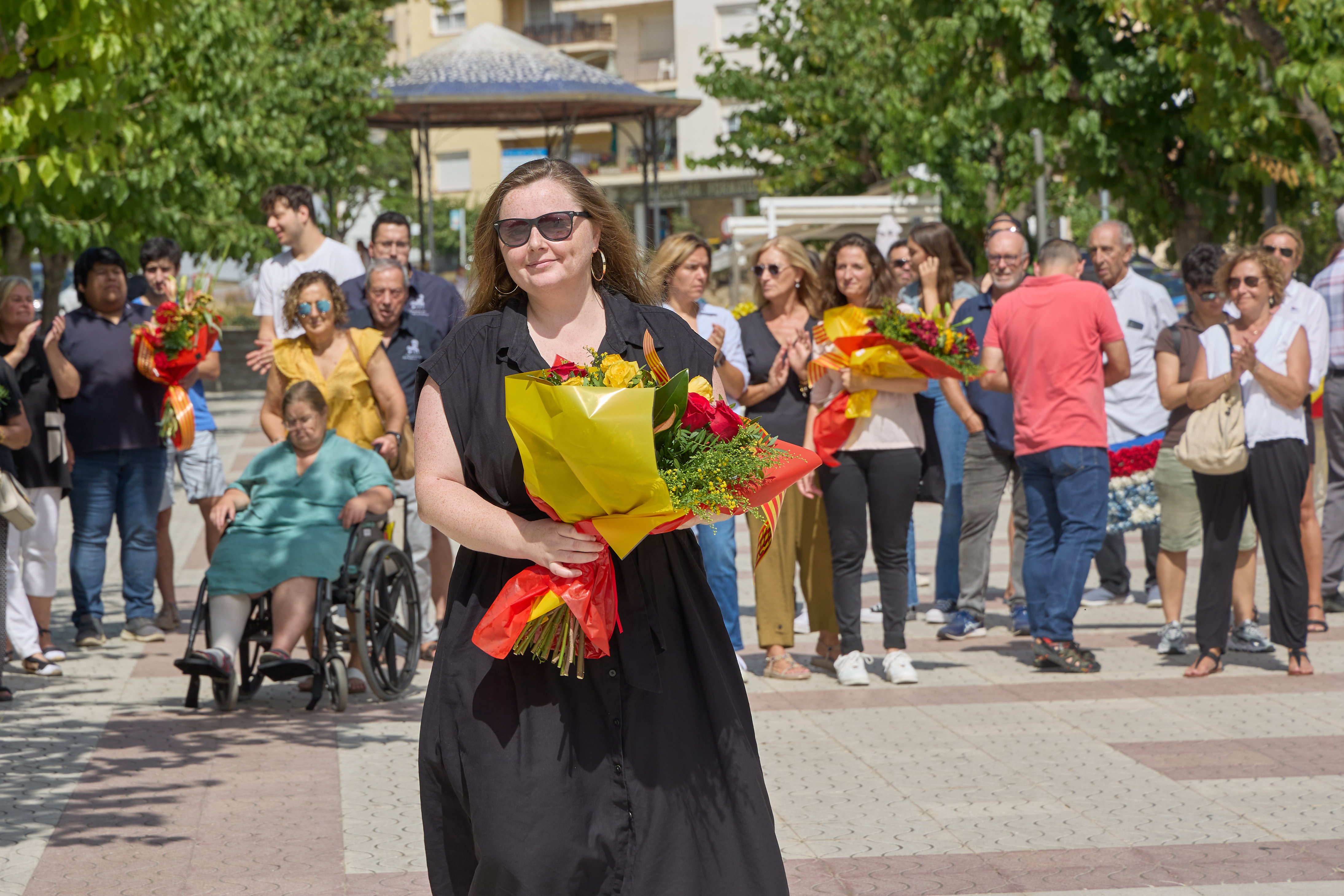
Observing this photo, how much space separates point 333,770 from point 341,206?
43.4 metres

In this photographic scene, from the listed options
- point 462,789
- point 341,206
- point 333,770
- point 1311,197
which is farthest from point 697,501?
point 341,206

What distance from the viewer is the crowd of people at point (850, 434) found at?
7.60 meters

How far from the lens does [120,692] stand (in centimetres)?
777

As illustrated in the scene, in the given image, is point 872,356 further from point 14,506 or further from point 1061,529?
point 14,506

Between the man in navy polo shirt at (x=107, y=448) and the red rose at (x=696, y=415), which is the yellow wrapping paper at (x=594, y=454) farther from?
the man in navy polo shirt at (x=107, y=448)

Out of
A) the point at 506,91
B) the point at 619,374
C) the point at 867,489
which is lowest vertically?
the point at 867,489

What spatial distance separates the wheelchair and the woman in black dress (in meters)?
3.88

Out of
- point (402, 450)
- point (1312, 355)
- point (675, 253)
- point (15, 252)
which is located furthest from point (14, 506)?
point (15, 252)

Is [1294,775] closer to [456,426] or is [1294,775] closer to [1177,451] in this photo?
[1177,451]

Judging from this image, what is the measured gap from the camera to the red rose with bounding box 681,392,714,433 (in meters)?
3.12

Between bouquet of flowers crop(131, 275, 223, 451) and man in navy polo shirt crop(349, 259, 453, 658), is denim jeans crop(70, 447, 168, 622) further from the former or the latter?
man in navy polo shirt crop(349, 259, 453, 658)

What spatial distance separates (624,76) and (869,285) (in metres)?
61.4

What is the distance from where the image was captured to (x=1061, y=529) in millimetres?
8023

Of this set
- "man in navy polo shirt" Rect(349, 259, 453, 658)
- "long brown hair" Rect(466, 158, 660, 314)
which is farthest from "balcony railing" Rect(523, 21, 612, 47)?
"long brown hair" Rect(466, 158, 660, 314)
